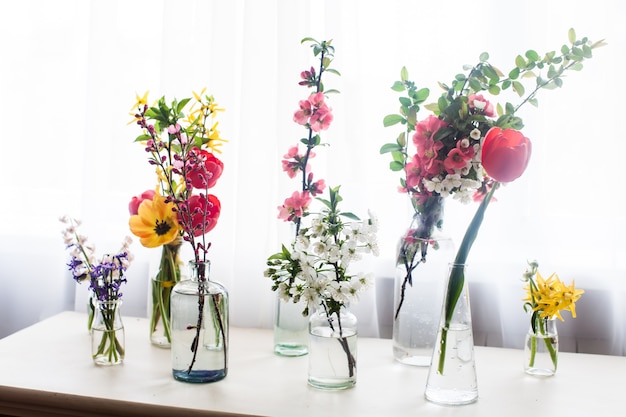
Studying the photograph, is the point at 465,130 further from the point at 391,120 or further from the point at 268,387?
the point at 268,387

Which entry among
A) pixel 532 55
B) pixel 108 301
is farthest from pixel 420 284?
pixel 108 301

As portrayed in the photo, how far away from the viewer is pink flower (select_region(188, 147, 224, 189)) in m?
1.14

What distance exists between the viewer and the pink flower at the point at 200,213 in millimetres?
1167

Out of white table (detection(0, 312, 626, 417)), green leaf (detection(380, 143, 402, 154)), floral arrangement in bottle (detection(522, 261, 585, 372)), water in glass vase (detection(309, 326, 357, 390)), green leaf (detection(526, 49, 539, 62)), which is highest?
green leaf (detection(526, 49, 539, 62))

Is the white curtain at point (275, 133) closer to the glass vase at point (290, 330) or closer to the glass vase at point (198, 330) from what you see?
the glass vase at point (290, 330)

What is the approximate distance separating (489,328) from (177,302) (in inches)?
25.1

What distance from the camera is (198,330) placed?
3.75 feet

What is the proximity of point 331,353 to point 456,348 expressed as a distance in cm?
19

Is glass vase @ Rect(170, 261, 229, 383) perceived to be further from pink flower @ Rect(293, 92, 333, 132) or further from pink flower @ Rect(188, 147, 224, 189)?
pink flower @ Rect(293, 92, 333, 132)

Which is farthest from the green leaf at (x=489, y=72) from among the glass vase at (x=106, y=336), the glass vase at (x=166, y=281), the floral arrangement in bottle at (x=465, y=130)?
the glass vase at (x=106, y=336)

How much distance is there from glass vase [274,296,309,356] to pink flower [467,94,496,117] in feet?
1.49

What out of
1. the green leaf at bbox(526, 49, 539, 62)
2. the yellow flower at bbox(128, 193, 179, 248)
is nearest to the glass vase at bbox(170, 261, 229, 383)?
the yellow flower at bbox(128, 193, 179, 248)

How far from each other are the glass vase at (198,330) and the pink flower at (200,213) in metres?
0.06

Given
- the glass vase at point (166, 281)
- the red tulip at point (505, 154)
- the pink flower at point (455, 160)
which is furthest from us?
the glass vase at point (166, 281)
